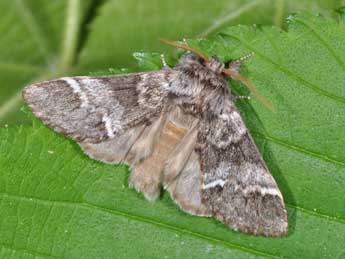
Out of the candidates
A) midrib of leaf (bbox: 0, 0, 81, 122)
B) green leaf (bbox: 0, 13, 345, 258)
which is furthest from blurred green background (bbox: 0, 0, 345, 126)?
green leaf (bbox: 0, 13, 345, 258)

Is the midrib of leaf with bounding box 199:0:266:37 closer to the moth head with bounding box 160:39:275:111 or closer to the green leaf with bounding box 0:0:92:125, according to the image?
the green leaf with bounding box 0:0:92:125

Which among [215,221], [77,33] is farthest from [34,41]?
[215,221]

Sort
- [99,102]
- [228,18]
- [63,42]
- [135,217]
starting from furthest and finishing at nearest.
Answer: [63,42] < [228,18] < [99,102] < [135,217]

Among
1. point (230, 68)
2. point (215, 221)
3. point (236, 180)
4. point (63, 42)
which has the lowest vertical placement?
point (215, 221)

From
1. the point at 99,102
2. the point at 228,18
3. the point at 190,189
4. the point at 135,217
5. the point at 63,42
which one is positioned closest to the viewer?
the point at 135,217

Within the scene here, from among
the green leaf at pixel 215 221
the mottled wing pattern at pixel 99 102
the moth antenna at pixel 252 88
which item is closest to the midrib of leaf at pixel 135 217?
the green leaf at pixel 215 221

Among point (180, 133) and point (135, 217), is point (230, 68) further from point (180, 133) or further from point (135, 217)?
point (135, 217)

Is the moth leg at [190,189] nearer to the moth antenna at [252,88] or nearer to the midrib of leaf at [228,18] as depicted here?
the moth antenna at [252,88]
